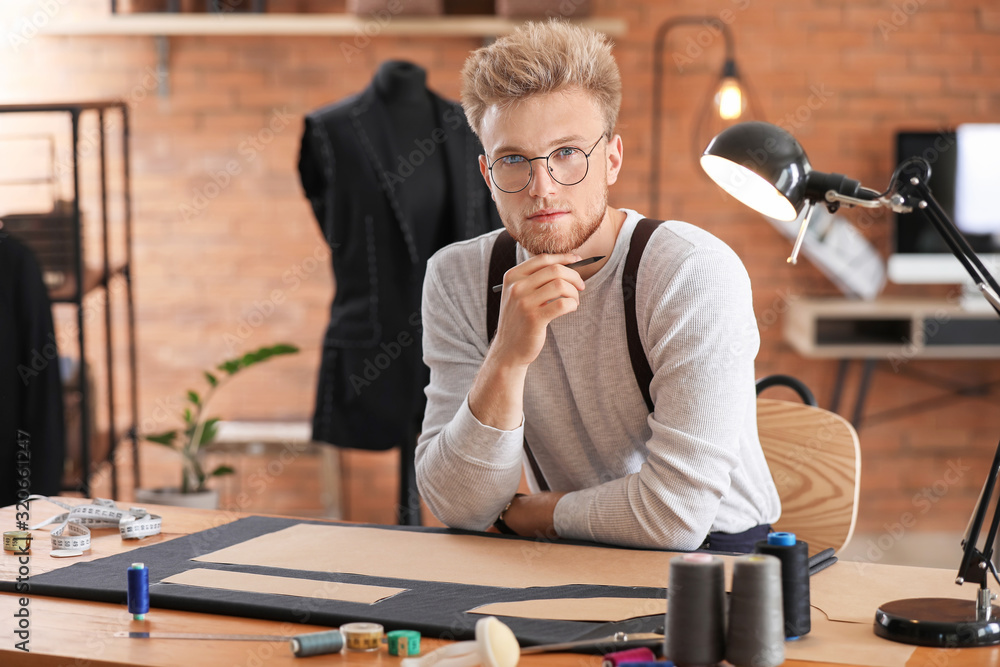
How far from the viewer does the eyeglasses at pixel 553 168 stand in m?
1.47

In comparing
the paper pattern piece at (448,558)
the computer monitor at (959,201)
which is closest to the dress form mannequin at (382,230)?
the paper pattern piece at (448,558)

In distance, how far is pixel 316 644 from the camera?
981 millimetres

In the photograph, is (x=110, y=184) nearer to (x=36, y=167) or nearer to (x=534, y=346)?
(x=36, y=167)

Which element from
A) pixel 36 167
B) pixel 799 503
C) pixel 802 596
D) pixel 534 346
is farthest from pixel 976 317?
pixel 36 167

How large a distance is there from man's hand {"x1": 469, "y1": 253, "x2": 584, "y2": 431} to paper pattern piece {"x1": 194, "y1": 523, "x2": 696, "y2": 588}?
18 cm

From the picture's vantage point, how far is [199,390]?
3.90 metres

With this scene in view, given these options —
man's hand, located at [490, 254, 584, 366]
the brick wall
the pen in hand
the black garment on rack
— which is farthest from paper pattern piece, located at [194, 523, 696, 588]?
the brick wall

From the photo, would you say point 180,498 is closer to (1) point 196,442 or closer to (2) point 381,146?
(1) point 196,442

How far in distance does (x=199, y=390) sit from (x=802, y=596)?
324 cm

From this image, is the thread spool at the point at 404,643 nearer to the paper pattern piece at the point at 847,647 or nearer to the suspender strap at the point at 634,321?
the paper pattern piece at the point at 847,647

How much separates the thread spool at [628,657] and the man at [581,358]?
40cm
